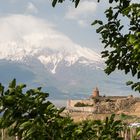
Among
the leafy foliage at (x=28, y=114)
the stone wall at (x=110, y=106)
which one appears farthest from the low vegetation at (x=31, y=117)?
the stone wall at (x=110, y=106)

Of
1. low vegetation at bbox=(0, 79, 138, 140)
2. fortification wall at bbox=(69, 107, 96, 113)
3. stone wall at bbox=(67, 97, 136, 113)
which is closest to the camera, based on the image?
low vegetation at bbox=(0, 79, 138, 140)

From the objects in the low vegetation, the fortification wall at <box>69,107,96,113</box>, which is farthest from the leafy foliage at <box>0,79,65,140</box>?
the fortification wall at <box>69,107,96,113</box>

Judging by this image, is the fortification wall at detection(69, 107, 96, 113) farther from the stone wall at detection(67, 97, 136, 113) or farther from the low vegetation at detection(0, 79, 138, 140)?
the low vegetation at detection(0, 79, 138, 140)

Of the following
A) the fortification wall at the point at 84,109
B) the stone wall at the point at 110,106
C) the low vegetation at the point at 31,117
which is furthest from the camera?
the fortification wall at the point at 84,109

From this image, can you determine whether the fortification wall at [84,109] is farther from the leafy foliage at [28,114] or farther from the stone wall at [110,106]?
the leafy foliage at [28,114]

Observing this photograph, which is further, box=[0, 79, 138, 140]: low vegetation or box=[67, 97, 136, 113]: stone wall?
box=[67, 97, 136, 113]: stone wall

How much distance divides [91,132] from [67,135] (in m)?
0.41

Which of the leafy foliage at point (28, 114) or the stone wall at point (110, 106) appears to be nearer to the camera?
the leafy foliage at point (28, 114)

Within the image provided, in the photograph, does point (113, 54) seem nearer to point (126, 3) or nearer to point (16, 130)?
point (126, 3)

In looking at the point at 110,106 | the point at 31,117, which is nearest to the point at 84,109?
the point at 110,106

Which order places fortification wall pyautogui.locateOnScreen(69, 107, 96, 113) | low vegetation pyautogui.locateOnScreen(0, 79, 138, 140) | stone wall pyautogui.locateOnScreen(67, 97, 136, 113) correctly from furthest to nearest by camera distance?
fortification wall pyautogui.locateOnScreen(69, 107, 96, 113), stone wall pyautogui.locateOnScreen(67, 97, 136, 113), low vegetation pyautogui.locateOnScreen(0, 79, 138, 140)

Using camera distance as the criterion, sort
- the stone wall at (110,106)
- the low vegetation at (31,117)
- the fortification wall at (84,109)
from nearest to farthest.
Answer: the low vegetation at (31,117) < the stone wall at (110,106) < the fortification wall at (84,109)

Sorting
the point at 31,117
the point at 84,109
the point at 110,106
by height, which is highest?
the point at 110,106

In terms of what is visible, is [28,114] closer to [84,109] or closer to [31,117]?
[31,117]
